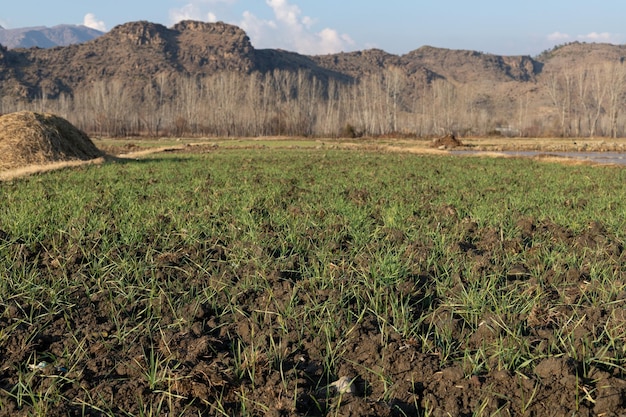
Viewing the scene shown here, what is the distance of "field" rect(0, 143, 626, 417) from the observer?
2.71m

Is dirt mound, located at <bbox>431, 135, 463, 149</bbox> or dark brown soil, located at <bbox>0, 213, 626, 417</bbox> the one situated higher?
dirt mound, located at <bbox>431, 135, 463, 149</bbox>

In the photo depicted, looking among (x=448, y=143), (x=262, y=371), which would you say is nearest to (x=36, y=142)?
(x=262, y=371)

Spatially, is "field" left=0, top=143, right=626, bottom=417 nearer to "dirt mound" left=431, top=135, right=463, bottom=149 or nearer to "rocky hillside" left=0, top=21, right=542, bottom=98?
"dirt mound" left=431, top=135, right=463, bottom=149

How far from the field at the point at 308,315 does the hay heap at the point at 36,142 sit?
39.5ft

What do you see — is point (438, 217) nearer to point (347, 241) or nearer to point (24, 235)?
point (347, 241)

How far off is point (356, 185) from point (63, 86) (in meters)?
134

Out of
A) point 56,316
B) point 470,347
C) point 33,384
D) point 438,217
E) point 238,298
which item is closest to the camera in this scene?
point 33,384

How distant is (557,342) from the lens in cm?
331

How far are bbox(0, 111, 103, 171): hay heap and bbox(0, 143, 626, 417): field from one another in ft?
39.5

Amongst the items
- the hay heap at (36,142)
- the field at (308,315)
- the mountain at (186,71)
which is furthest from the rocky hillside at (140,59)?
the field at (308,315)

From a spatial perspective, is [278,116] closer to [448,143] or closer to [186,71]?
[448,143]

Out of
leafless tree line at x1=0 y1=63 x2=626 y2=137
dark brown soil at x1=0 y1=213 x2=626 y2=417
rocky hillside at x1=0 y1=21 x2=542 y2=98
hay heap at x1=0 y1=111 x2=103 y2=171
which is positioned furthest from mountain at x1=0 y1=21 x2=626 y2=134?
dark brown soil at x1=0 y1=213 x2=626 y2=417

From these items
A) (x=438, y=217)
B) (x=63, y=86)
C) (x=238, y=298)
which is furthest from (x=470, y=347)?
(x=63, y=86)

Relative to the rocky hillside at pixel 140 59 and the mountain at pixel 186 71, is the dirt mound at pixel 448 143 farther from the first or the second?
the rocky hillside at pixel 140 59
